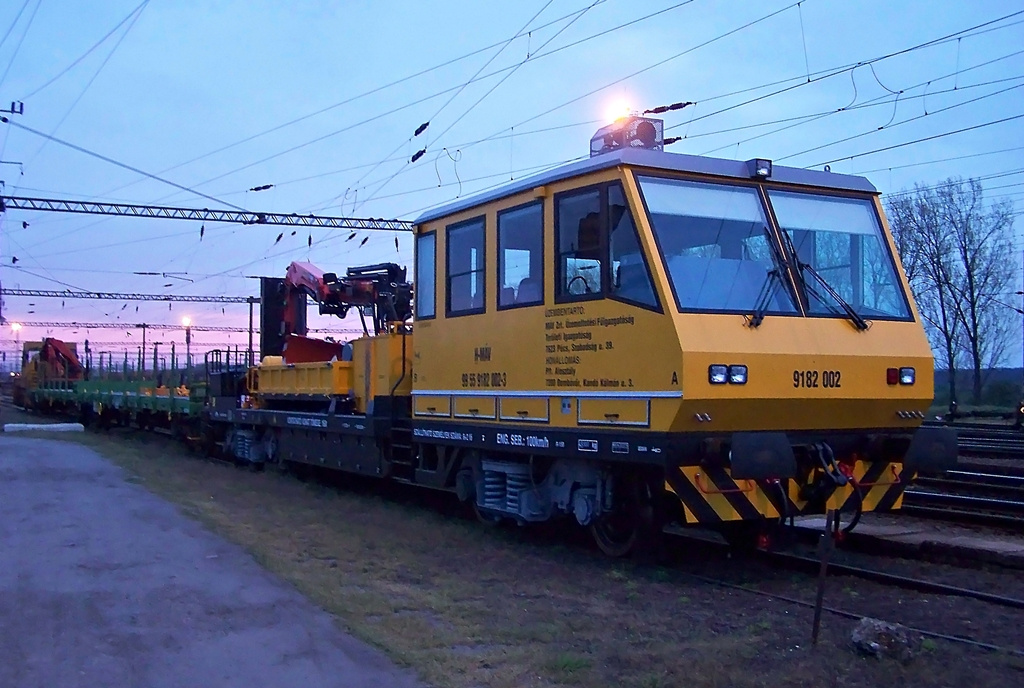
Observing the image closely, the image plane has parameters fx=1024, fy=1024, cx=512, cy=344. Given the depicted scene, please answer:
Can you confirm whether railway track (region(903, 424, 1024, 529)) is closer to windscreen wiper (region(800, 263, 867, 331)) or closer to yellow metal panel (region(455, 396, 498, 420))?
windscreen wiper (region(800, 263, 867, 331))

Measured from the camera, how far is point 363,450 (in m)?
12.9

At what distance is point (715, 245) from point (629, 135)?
220cm

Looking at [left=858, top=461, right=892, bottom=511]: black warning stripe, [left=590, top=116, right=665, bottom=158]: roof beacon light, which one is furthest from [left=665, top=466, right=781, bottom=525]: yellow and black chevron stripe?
[left=590, top=116, right=665, bottom=158]: roof beacon light

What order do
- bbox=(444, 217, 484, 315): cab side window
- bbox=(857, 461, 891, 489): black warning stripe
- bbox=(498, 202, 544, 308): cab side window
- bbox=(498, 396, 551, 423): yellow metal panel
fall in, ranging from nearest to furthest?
bbox=(857, 461, 891, 489): black warning stripe → bbox=(498, 396, 551, 423): yellow metal panel → bbox=(498, 202, 544, 308): cab side window → bbox=(444, 217, 484, 315): cab side window

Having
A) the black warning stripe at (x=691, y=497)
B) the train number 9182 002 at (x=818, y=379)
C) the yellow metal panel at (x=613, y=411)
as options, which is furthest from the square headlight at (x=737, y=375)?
the black warning stripe at (x=691, y=497)

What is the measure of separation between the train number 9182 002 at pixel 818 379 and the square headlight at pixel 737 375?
51 cm

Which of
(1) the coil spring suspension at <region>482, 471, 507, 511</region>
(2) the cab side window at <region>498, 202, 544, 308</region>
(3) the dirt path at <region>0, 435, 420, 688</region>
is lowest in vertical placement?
(3) the dirt path at <region>0, 435, 420, 688</region>

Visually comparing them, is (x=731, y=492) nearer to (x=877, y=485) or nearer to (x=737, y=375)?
(x=737, y=375)

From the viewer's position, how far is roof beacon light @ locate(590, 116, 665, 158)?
10070 millimetres

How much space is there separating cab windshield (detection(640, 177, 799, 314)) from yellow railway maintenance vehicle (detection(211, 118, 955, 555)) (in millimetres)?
16

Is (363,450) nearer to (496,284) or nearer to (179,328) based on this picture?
(496,284)

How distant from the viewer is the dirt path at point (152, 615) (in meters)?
5.86

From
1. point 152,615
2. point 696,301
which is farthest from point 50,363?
point 696,301

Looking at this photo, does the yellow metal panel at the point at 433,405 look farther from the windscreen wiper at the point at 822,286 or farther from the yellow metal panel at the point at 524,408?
the windscreen wiper at the point at 822,286
